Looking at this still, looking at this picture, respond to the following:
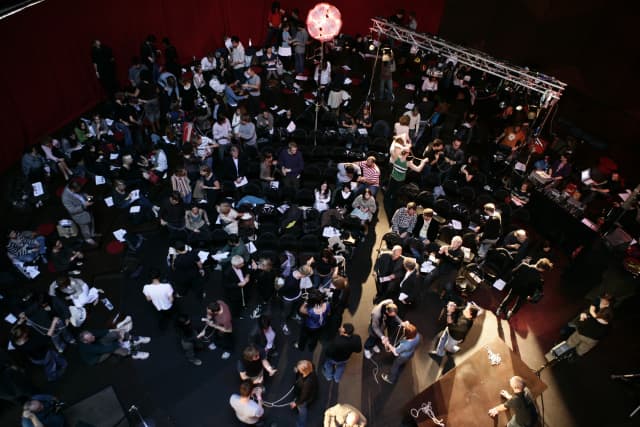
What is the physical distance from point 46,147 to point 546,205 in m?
9.98

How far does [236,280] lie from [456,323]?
10.6 feet

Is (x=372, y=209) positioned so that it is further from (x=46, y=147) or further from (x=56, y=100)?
(x=56, y=100)

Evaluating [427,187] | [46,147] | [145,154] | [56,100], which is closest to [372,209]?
[427,187]

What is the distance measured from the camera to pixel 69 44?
9531mm

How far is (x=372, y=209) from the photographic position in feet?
24.2

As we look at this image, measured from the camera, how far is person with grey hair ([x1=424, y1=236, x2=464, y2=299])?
22.7 ft

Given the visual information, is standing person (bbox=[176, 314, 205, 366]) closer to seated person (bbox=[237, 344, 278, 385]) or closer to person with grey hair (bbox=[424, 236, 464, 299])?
seated person (bbox=[237, 344, 278, 385])

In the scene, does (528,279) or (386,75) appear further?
(386,75)

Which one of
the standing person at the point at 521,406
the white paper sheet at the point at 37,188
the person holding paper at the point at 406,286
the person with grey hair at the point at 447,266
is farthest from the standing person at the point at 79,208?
the standing person at the point at 521,406

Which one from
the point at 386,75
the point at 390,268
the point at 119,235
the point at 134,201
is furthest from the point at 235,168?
the point at 386,75

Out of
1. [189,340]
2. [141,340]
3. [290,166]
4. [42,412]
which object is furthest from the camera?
[290,166]

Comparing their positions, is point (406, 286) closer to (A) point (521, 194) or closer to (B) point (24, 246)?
(A) point (521, 194)

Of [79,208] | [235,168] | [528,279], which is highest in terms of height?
[235,168]

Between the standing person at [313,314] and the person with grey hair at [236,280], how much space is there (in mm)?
1023
